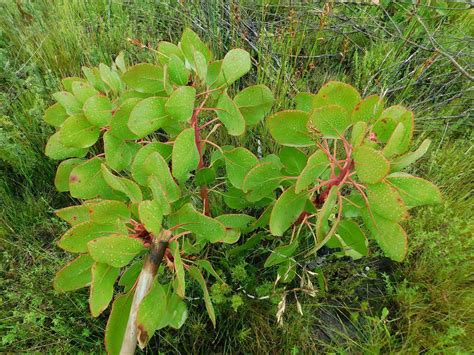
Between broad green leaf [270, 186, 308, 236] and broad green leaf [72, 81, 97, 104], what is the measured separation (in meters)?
0.60

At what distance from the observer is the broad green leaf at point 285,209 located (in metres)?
1.08

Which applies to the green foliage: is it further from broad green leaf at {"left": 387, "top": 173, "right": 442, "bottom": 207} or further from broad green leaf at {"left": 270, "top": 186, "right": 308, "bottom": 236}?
broad green leaf at {"left": 387, "top": 173, "right": 442, "bottom": 207}

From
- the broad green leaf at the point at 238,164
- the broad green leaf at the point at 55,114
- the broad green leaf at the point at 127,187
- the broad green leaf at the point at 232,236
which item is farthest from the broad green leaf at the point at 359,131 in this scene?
the broad green leaf at the point at 55,114

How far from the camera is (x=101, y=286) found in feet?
3.16

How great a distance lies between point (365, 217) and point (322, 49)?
1.53 meters

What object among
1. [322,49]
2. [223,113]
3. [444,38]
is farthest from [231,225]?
[444,38]

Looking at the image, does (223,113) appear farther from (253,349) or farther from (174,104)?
(253,349)

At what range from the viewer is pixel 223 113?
1.11 metres

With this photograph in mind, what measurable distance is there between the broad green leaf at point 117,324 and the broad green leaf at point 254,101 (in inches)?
23.3

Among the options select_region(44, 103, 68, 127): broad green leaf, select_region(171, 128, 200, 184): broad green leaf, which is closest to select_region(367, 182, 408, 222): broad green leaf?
select_region(171, 128, 200, 184): broad green leaf

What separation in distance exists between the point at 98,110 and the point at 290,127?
0.50 meters

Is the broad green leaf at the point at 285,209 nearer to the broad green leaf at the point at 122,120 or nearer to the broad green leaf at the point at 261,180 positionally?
the broad green leaf at the point at 261,180

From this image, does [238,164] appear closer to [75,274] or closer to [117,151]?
[117,151]

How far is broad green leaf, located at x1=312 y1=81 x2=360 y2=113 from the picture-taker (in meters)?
0.99
